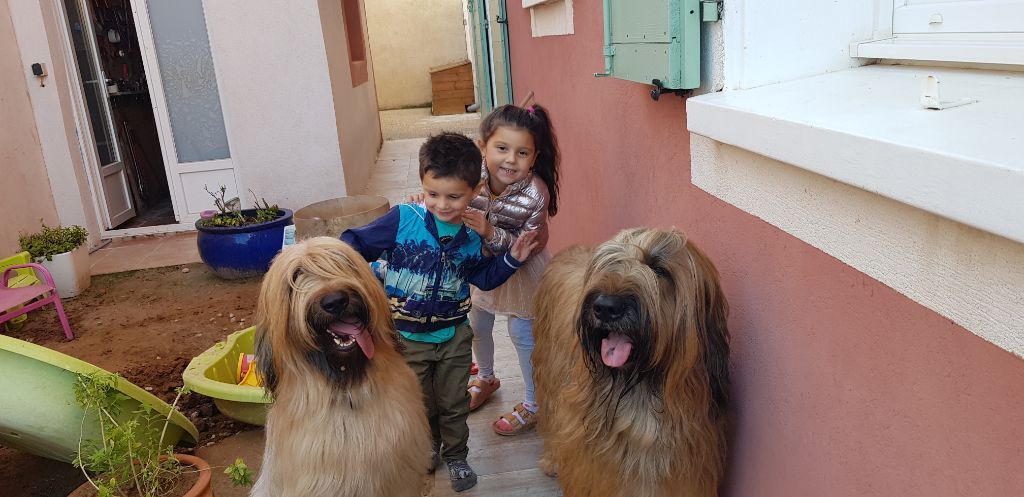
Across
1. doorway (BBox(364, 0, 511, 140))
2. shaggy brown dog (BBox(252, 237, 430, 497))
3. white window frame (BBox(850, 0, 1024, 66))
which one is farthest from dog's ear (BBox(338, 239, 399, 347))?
doorway (BBox(364, 0, 511, 140))

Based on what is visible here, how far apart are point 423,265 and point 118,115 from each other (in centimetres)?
887

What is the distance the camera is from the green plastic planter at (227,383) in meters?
3.53

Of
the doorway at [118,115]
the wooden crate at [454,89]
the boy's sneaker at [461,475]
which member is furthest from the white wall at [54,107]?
the wooden crate at [454,89]

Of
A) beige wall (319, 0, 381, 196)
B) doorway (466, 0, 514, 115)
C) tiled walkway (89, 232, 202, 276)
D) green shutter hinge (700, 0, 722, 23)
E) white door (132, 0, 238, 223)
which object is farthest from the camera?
beige wall (319, 0, 381, 196)

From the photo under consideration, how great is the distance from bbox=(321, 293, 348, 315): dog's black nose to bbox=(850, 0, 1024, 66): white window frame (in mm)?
1693

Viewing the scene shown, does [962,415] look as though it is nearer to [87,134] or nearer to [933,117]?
[933,117]

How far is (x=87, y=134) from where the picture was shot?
26.6 ft

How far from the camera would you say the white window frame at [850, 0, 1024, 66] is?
4.87ft

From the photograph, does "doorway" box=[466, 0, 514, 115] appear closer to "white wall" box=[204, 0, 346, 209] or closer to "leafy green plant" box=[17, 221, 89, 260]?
"white wall" box=[204, 0, 346, 209]

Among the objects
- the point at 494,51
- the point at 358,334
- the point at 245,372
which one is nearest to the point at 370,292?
the point at 358,334

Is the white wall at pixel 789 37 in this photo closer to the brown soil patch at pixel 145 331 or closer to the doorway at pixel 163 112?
the brown soil patch at pixel 145 331

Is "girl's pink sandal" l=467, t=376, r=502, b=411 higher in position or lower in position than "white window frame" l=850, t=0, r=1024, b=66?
lower

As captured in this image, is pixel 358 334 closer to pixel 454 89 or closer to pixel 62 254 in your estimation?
pixel 62 254

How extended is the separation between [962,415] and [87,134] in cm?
906
